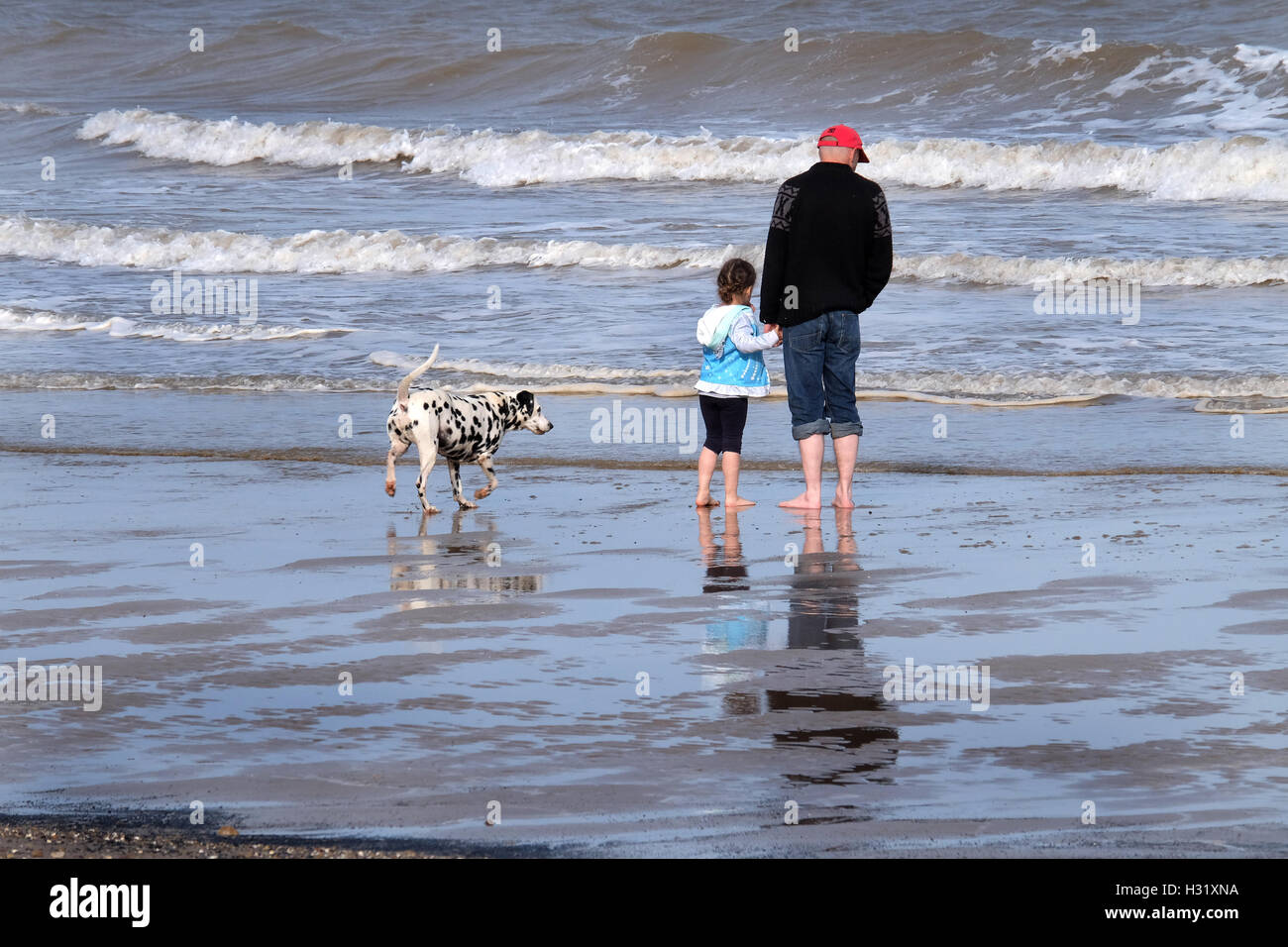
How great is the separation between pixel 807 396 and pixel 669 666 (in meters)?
3.23

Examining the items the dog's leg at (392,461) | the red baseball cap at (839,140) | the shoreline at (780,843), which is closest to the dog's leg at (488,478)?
the dog's leg at (392,461)

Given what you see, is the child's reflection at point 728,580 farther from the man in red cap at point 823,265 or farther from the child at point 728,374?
the man in red cap at point 823,265

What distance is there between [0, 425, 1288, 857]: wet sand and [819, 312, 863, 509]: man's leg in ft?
0.64

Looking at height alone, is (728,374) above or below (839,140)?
below

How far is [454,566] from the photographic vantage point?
23.9 feet

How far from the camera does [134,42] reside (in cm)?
4662

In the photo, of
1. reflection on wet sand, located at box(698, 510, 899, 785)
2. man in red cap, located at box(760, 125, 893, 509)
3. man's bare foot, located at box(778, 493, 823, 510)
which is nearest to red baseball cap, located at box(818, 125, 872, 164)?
man in red cap, located at box(760, 125, 893, 509)

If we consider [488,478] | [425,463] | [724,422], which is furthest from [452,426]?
[724,422]

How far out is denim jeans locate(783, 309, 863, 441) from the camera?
8.31 meters

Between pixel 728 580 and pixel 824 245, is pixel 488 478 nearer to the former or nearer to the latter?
pixel 824 245

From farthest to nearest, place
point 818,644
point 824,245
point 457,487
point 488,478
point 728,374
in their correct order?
point 488,478, point 457,487, point 728,374, point 824,245, point 818,644

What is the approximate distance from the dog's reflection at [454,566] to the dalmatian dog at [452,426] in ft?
1.34

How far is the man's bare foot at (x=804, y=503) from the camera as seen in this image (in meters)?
8.40

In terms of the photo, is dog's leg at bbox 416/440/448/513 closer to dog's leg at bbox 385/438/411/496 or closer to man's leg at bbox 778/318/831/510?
dog's leg at bbox 385/438/411/496
